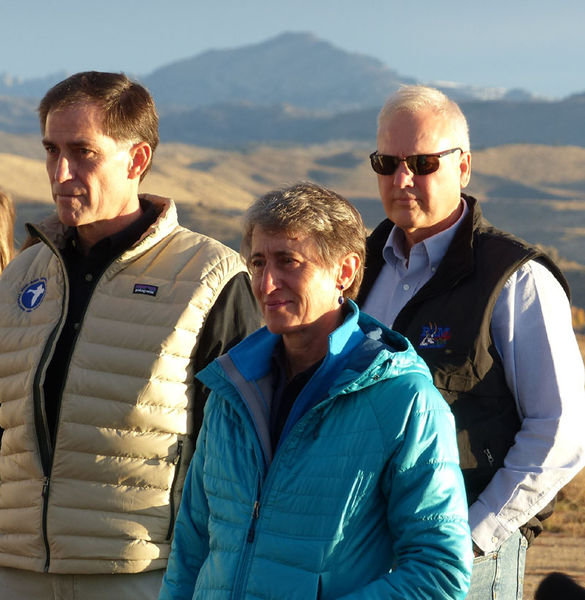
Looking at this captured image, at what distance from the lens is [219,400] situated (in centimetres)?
256

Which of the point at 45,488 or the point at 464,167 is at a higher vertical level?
the point at 464,167

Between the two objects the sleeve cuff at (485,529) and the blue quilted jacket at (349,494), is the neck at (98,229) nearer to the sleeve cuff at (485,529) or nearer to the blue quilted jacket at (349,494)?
the blue quilted jacket at (349,494)

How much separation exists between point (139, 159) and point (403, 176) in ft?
3.00

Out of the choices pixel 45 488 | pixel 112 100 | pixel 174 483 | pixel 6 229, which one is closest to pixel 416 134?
pixel 112 100

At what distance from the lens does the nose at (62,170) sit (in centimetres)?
332

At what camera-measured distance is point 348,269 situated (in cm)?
261

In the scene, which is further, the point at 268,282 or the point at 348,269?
the point at 348,269

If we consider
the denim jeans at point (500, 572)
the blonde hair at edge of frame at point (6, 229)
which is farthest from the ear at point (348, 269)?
the blonde hair at edge of frame at point (6, 229)

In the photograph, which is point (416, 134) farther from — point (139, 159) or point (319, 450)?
point (319, 450)

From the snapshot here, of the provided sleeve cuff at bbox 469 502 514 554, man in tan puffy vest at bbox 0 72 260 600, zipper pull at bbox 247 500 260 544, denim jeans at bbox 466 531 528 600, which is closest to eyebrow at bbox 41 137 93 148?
man in tan puffy vest at bbox 0 72 260 600

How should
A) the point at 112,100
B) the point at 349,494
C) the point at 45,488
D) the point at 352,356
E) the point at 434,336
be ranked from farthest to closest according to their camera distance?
the point at 112,100
the point at 45,488
the point at 434,336
the point at 352,356
the point at 349,494

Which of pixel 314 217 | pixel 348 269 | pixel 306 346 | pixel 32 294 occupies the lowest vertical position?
pixel 32 294

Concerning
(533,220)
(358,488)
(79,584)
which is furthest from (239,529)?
(533,220)

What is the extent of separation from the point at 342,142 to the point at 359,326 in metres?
184
